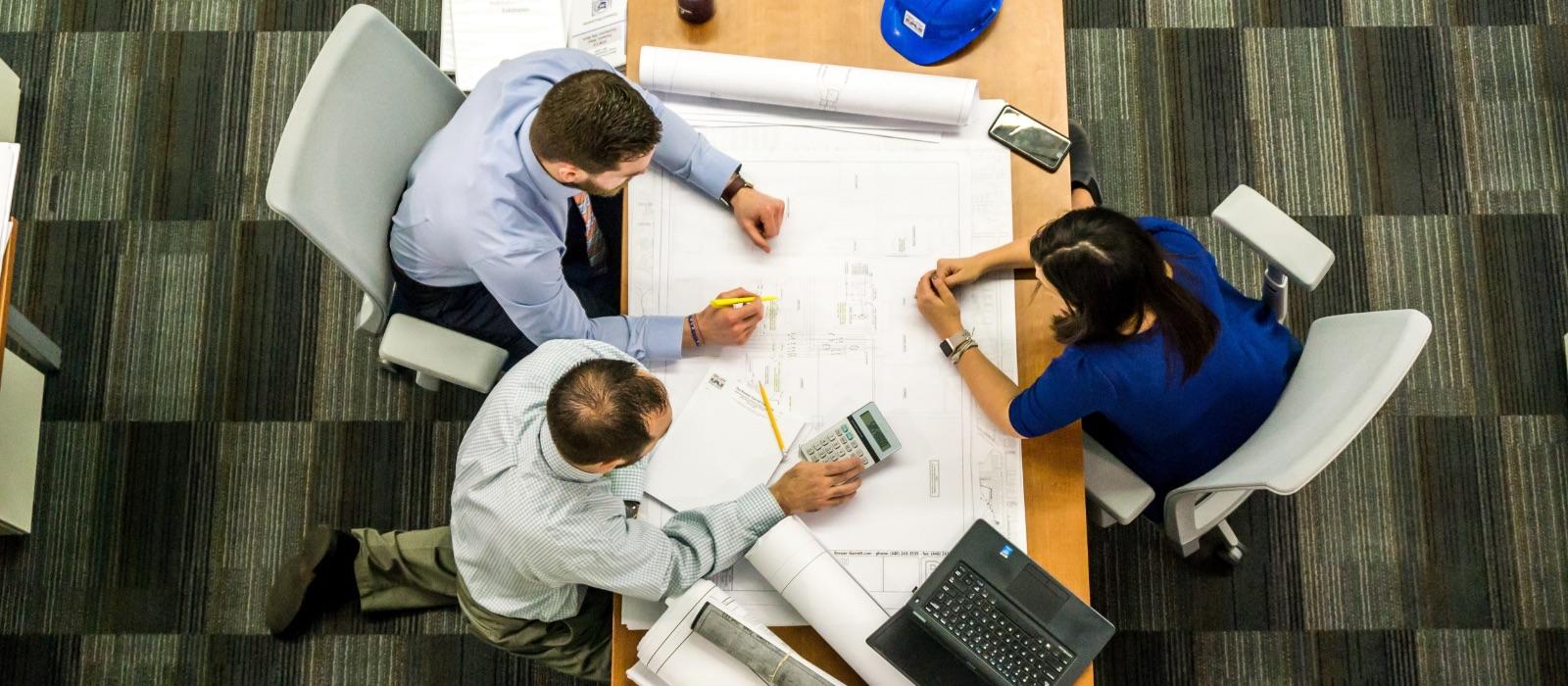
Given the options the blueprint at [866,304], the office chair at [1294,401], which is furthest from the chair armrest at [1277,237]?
the blueprint at [866,304]

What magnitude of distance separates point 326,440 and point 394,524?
9.9 inches

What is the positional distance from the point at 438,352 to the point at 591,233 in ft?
1.25

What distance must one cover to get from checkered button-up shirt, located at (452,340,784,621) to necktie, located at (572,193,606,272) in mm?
350

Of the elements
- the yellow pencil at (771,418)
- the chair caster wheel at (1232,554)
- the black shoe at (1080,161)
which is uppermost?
the black shoe at (1080,161)

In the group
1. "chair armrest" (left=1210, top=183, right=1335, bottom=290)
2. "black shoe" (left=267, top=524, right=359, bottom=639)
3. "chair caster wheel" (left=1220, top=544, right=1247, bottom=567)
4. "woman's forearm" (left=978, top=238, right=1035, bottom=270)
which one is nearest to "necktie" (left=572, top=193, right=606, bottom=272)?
"woman's forearm" (left=978, top=238, right=1035, bottom=270)

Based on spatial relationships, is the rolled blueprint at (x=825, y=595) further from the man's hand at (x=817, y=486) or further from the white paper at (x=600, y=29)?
the white paper at (x=600, y=29)

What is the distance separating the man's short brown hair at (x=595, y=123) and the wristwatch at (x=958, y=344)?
1.66ft

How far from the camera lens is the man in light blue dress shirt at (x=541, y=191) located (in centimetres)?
145

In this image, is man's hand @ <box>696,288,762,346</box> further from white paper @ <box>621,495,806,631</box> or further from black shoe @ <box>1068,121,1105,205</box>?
black shoe @ <box>1068,121,1105,205</box>

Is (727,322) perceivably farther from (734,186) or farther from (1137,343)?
(1137,343)

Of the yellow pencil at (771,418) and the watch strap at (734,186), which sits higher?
the watch strap at (734,186)

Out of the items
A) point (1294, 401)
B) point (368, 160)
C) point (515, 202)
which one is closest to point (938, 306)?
point (1294, 401)

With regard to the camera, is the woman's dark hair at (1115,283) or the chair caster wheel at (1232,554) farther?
the chair caster wheel at (1232,554)

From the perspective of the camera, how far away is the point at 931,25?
1.64 metres
